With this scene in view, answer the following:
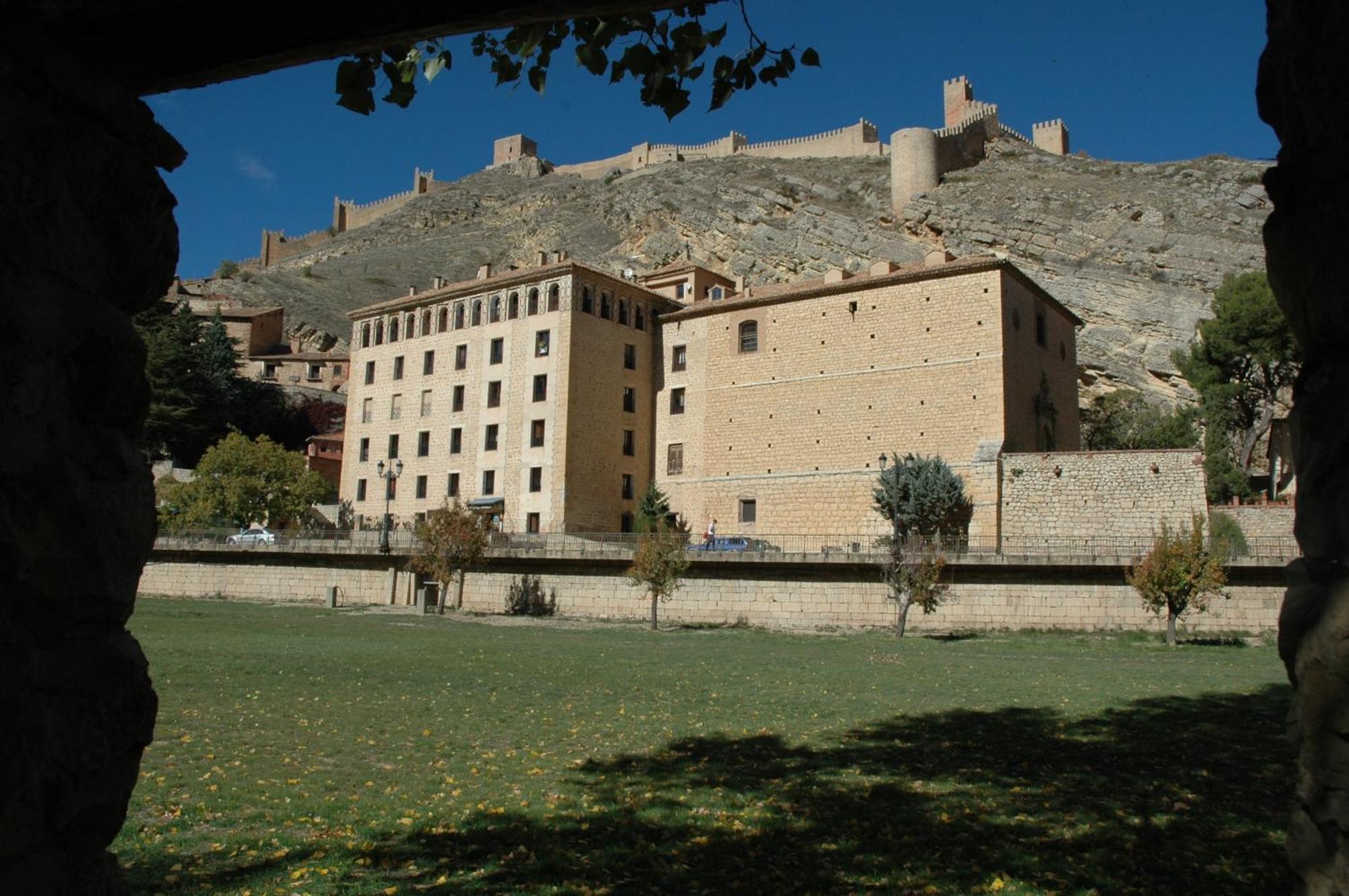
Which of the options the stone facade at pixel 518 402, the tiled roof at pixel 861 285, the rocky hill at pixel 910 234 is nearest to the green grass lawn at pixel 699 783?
the tiled roof at pixel 861 285

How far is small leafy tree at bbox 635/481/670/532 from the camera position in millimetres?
48219

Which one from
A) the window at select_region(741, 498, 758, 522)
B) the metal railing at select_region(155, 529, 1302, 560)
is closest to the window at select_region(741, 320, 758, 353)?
the window at select_region(741, 498, 758, 522)

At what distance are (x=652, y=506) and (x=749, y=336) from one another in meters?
9.93

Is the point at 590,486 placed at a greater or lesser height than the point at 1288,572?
greater

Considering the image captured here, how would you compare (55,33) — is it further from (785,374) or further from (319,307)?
(319,307)

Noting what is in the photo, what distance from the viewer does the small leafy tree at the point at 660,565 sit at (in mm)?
32594

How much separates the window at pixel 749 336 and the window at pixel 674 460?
19.9ft

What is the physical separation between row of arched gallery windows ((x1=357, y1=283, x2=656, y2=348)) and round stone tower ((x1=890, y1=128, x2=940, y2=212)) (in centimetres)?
3435

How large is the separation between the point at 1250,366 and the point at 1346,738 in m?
57.2

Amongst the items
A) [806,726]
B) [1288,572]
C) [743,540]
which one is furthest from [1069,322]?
[1288,572]

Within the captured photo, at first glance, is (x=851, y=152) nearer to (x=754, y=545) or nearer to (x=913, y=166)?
(x=913, y=166)

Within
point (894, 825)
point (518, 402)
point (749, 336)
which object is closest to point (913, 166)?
→ point (749, 336)

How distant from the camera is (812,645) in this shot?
83.7 ft

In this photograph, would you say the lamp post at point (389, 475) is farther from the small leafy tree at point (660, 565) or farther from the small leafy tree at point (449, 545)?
the small leafy tree at point (660, 565)
